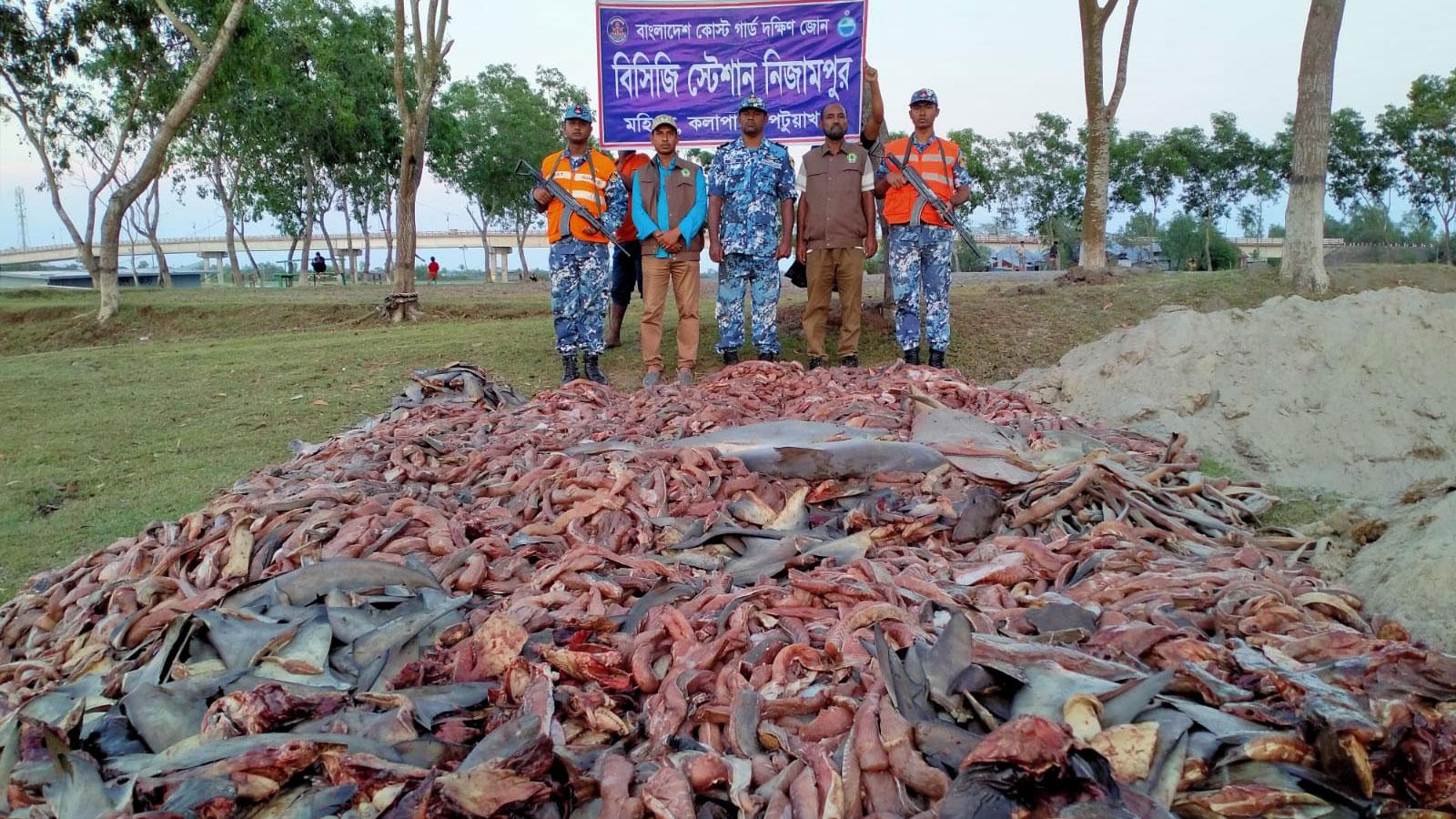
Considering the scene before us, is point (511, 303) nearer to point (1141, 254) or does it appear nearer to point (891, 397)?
point (891, 397)

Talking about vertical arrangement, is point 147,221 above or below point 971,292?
above

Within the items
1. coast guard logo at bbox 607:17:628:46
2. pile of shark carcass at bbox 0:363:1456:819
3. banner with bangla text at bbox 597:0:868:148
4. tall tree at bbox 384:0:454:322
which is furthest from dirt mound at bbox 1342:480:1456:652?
tall tree at bbox 384:0:454:322

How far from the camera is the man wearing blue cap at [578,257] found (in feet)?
24.0

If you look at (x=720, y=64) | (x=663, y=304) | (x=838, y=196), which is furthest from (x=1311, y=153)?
(x=663, y=304)

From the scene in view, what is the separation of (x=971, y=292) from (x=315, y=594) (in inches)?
391

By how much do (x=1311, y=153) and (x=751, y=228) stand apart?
625cm

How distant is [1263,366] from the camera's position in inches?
230

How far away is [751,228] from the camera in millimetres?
7363

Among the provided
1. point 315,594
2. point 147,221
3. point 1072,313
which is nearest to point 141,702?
point 315,594

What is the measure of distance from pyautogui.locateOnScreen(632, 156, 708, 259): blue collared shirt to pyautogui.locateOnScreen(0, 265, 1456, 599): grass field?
1183mm

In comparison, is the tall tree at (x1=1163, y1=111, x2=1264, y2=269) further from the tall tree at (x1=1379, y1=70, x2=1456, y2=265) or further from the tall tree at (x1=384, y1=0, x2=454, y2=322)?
the tall tree at (x1=384, y1=0, x2=454, y2=322)

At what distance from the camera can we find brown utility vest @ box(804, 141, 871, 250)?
287 inches

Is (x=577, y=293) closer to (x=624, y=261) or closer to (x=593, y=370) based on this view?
(x=593, y=370)

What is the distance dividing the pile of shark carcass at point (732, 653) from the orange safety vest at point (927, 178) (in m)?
3.41
